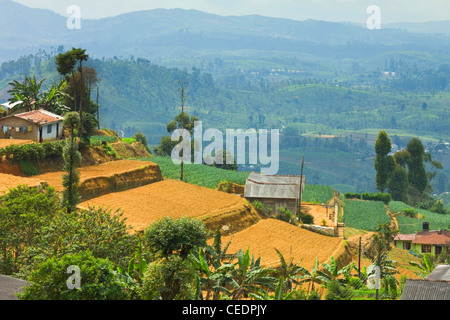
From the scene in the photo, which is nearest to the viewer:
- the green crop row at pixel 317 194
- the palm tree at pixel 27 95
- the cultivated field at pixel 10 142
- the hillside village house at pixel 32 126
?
the cultivated field at pixel 10 142

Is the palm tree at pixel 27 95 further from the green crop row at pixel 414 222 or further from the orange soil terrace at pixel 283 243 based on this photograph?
the green crop row at pixel 414 222

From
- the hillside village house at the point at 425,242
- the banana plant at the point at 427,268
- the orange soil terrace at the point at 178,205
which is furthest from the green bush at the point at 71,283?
the hillside village house at the point at 425,242

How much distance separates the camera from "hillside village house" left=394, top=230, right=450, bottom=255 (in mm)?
54906

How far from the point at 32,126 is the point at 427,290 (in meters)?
36.8

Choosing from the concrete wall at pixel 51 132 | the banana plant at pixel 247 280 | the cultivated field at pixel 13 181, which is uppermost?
the concrete wall at pixel 51 132

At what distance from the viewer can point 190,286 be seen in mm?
24172

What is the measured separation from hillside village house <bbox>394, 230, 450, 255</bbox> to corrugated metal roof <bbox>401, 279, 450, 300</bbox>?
34.8 metres

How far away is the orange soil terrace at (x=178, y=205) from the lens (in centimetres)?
4069

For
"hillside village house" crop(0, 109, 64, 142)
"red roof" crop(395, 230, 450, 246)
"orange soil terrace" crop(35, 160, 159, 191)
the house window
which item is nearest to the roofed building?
"orange soil terrace" crop(35, 160, 159, 191)

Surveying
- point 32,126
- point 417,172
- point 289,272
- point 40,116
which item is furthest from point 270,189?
point 417,172

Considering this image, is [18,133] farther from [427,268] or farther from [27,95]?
[427,268]

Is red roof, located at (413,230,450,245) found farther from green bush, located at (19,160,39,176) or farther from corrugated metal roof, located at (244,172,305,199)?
green bush, located at (19,160,39,176)

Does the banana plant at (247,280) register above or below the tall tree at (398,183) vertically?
above
